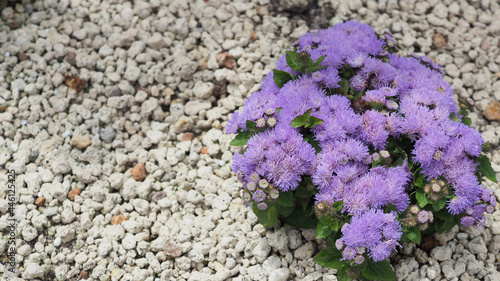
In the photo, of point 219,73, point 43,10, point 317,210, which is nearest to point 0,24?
point 43,10

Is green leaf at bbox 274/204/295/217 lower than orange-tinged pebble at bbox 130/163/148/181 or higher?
higher

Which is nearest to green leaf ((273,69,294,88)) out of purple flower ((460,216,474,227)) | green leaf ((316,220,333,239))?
green leaf ((316,220,333,239))

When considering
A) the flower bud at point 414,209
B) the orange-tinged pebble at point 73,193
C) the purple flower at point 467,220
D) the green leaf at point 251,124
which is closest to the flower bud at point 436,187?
the flower bud at point 414,209

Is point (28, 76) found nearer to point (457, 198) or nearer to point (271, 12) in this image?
point (271, 12)

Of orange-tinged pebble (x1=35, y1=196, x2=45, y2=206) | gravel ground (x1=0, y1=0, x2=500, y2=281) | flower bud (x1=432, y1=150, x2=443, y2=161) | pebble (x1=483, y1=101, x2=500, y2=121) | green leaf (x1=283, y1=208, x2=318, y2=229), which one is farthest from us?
pebble (x1=483, y1=101, x2=500, y2=121)

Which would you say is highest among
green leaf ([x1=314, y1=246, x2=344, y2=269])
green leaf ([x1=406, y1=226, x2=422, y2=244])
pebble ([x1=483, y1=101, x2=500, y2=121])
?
green leaf ([x1=406, y1=226, x2=422, y2=244])

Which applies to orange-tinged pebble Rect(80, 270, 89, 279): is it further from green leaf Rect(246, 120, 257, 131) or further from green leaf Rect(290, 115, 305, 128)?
green leaf Rect(290, 115, 305, 128)

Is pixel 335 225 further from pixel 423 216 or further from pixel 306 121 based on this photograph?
pixel 306 121
